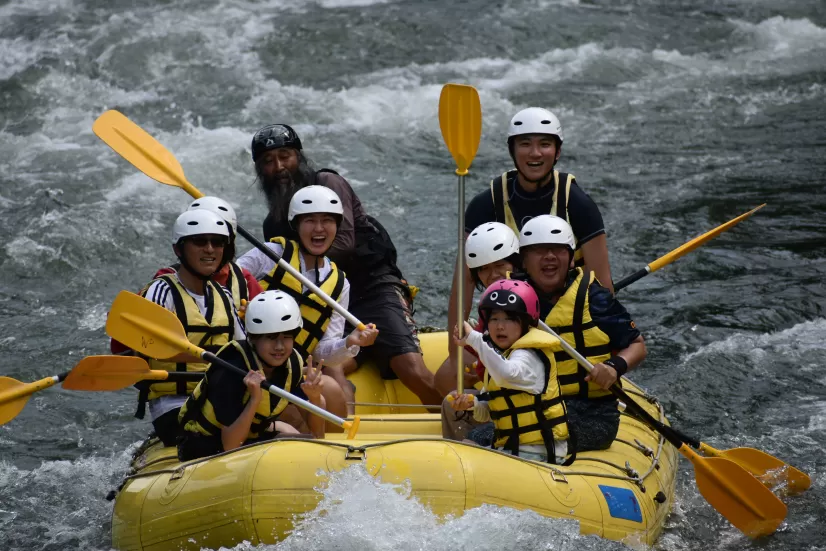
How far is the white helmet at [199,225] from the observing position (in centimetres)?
524

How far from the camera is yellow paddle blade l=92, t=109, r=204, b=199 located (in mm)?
6320

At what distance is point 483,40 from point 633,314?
256 inches

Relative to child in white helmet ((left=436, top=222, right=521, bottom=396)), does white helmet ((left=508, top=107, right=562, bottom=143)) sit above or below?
above

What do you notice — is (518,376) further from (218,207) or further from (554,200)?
(218,207)

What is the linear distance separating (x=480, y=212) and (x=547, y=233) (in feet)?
2.70

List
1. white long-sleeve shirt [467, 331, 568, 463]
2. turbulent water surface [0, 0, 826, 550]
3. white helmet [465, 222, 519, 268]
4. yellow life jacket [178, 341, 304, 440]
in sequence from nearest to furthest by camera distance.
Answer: white long-sleeve shirt [467, 331, 568, 463] → yellow life jacket [178, 341, 304, 440] → white helmet [465, 222, 519, 268] → turbulent water surface [0, 0, 826, 550]

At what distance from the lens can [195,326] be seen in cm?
528

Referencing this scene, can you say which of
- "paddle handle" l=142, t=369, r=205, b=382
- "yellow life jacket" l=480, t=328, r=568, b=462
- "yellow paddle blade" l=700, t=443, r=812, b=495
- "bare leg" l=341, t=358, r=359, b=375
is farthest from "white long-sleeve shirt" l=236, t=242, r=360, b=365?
"yellow paddle blade" l=700, t=443, r=812, b=495

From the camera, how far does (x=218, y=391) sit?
16.2 feet

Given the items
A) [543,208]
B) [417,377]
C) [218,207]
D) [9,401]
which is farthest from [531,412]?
[9,401]

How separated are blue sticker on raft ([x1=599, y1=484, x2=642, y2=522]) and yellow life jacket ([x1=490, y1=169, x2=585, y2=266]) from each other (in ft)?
4.14

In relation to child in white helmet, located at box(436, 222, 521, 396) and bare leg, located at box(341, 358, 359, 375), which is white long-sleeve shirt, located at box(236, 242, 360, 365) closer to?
bare leg, located at box(341, 358, 359, 375)

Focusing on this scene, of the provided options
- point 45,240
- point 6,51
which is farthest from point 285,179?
point 6,51

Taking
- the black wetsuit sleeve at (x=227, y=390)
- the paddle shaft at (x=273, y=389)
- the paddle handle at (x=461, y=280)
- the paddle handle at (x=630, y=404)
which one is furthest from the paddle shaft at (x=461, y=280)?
the black wetsuit sleeve at (x=227, y=390)
